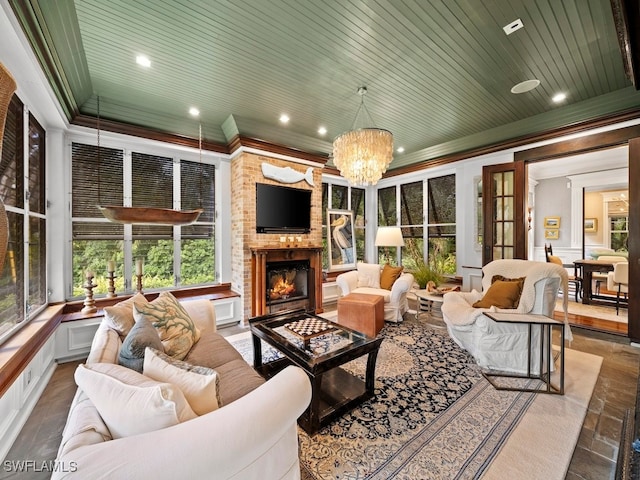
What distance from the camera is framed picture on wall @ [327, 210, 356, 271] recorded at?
5.96 m

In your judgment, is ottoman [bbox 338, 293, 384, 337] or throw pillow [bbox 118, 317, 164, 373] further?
ottoman [bbox 338, 293, 384, 337]

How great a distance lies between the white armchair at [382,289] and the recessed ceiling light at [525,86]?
2.82 meters

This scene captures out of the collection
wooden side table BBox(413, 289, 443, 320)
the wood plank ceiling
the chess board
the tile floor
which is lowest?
the tile floor

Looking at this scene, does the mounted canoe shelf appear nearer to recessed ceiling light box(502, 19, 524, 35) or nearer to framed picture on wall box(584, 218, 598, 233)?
recessed ceiling light box(502, 19, 524, 35)

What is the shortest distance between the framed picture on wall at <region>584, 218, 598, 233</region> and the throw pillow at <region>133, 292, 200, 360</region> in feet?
28.1

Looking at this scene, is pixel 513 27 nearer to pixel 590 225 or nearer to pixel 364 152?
pixel 364 152

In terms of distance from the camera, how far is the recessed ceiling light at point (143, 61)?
8.55 ft

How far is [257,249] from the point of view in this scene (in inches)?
158

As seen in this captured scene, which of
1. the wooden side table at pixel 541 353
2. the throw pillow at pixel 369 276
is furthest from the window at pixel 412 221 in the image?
the wooden side table at pixel 541 353

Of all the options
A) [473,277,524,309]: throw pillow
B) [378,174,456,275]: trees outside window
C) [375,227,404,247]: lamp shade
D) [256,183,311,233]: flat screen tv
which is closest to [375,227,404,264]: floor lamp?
[375,227,404,247]: lamp shade

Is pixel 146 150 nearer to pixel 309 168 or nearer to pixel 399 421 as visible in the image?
pixel 309 168

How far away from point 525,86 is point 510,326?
2.88m

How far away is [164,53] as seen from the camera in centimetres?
256

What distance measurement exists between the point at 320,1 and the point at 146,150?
10.3 ft
